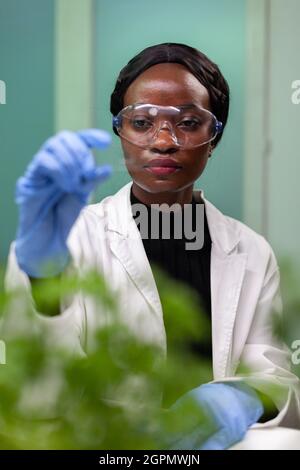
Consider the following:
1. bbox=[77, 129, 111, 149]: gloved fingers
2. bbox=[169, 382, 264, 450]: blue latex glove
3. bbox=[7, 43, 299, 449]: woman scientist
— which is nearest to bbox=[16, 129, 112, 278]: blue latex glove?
bbox=[77, 129, 111, 149]: gloved fingers

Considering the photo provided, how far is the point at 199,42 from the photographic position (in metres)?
1.67

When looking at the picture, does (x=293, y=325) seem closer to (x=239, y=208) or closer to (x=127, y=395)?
(x=127, y=395)

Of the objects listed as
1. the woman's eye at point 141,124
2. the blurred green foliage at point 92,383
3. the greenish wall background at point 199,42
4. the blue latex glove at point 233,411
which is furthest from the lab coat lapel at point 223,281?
the blurred green foliage at point 92,383

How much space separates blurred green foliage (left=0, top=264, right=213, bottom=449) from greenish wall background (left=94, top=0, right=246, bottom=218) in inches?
51.8

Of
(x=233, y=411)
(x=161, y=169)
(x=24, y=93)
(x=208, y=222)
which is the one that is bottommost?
(x=233, y=411)

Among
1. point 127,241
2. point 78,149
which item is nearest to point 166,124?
point 127,241

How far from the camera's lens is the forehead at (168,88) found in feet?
4.99

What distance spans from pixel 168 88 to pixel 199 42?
206mm

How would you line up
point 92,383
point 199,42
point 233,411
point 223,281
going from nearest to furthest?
point 92,383 → point 233,411 → point 223,281 → point 199,42

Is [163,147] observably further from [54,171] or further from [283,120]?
[54,171]

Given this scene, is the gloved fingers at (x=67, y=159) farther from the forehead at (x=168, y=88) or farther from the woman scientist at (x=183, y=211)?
the forehead at (x=168, y=88)

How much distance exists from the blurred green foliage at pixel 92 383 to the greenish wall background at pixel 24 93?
1352 mm

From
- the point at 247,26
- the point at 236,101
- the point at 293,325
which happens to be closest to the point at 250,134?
the point at 236,101
